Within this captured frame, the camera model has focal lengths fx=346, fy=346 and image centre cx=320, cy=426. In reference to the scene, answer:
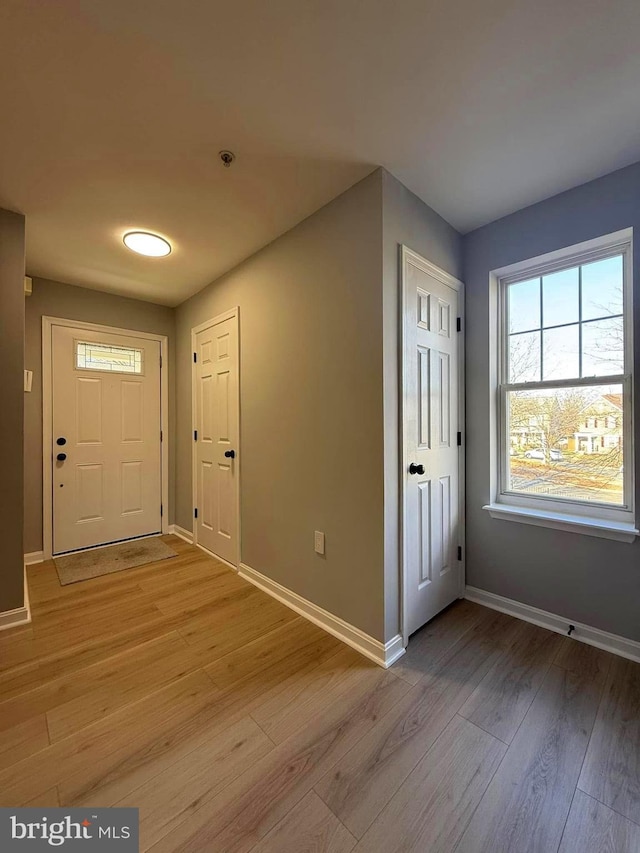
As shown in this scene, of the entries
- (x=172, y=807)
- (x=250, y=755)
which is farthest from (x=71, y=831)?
(x=250, y=755)

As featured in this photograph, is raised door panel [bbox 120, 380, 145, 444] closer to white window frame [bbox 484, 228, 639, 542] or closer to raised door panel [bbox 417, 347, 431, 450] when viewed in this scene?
raised door panel [bbox 417, 347, 431, 450]

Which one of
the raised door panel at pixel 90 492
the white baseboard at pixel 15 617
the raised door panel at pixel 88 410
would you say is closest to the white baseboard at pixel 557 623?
the white baseboard at pixel 15 617

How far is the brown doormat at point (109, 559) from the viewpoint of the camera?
2.82 m

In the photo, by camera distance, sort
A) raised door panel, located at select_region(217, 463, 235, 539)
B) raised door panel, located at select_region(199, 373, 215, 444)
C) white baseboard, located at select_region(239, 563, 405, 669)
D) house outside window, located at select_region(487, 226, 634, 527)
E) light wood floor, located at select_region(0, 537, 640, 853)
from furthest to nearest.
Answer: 1. raised door panel, located at select_region(199, 373, 215, 444)
2. raised door panel, located at select_region(217, 463, 235, 539)
3. house outside window, located at select_region(487, 226, 634, 527)
4. white baseboard, located at select_region(239, 563, 405, 669)
5. light wood floor, located at select_region(0, 537, 640, 853)

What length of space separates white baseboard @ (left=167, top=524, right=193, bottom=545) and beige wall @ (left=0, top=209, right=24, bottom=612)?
1.53 metres

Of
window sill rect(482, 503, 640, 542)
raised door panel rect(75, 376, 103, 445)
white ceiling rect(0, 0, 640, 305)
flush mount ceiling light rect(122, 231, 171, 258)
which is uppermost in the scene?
white ceiling rect(0, 0, 640, 305)

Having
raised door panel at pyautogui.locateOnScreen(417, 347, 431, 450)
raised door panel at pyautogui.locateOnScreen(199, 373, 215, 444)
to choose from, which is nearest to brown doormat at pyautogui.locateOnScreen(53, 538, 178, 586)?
raised door panel at pyautogui.locateOnScreen(199, 373, 215, 444)

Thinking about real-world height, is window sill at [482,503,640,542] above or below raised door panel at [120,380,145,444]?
below

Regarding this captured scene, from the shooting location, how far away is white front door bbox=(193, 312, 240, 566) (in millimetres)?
2896

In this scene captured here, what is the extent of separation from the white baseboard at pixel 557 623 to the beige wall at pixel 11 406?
2943 millimetres

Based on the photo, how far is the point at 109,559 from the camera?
10.2ft

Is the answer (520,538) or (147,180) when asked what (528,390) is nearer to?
(520,538)

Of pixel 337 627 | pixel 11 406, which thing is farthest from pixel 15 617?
pixel 337 627

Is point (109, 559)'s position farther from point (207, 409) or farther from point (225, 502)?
point (207, 409)
